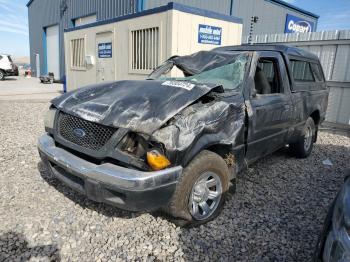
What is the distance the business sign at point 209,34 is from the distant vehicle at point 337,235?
6.57 meters

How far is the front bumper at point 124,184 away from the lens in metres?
2.41

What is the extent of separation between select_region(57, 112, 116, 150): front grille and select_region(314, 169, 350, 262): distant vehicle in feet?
6.02

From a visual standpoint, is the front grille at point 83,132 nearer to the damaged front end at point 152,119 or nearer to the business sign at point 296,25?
the damaged front end at point 152,119

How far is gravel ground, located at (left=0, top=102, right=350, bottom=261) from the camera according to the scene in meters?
2.66

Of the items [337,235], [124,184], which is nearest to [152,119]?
[124,184]

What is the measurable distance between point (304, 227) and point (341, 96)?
19.2 feet

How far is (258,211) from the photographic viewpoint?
11.3 feet

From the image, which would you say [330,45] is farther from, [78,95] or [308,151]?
[78,95]

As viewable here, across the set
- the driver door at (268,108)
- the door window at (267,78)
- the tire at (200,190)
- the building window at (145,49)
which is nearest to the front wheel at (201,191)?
the tire at (200,190)

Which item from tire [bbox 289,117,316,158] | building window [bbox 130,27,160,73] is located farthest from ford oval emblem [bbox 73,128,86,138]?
building window [bbox 130,27,160,73]

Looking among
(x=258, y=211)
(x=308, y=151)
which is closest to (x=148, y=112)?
(x=258, y=211)

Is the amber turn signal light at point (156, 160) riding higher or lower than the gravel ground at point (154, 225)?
higher

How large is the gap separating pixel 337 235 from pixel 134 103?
1.94 m

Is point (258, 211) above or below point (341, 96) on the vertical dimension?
below
